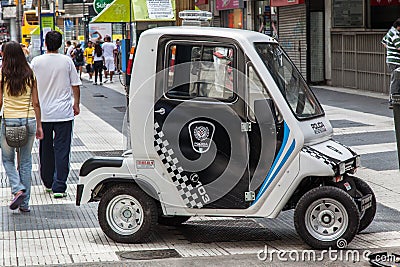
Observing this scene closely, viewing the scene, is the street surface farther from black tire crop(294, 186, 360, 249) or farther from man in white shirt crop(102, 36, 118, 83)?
man in white shirt crop(102, 36, 118, 83)

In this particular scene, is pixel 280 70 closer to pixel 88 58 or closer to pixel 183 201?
pixel 183 201

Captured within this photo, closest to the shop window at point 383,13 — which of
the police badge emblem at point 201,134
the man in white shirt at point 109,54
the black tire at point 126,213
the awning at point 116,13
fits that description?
the awning at point 116,13

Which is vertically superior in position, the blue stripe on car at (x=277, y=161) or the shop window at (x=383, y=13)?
the shop window at (x=383, y=13)

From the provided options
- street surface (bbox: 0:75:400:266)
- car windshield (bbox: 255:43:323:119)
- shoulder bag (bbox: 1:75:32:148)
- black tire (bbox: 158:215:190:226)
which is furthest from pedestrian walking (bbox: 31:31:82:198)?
car windshield (bbox: 255:43:323:119)

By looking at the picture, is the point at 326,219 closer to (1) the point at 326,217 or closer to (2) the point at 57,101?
(1) the point at 326,217

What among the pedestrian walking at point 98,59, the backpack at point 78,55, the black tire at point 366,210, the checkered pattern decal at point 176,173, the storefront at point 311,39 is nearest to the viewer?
the checkered pattern decal at point 176,173

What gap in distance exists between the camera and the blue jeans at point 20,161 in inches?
352

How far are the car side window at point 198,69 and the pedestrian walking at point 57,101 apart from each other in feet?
8.03

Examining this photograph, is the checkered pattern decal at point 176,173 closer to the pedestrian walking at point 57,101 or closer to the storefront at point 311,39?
the pedestrian walking at point 57,101

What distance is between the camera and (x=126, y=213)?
300 inches

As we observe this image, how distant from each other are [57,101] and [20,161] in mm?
906

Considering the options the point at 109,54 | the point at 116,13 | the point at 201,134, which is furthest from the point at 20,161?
the point at 109,54

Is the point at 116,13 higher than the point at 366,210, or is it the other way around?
the point at 116,13

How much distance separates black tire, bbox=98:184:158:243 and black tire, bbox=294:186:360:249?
1.34 metres
